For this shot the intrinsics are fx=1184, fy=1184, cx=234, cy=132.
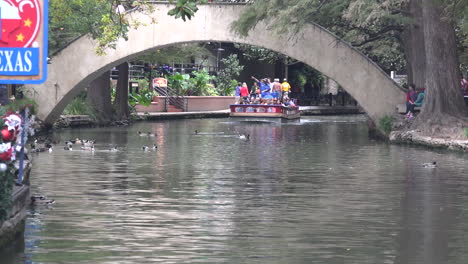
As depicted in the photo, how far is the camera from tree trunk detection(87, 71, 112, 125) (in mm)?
52000

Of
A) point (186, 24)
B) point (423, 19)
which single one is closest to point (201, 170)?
point (423, 19)

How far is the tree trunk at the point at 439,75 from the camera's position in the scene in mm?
39250

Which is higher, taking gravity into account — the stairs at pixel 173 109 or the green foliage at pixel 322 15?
the green foliage at pixel 322 15

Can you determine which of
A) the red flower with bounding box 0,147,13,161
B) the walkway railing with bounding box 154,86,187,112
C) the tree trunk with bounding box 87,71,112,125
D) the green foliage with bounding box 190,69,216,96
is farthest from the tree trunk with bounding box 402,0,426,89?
the red flower with bounding box 0,147,13,161

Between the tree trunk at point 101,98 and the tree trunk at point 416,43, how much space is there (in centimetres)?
1382

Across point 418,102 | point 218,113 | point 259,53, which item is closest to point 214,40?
point 418,102

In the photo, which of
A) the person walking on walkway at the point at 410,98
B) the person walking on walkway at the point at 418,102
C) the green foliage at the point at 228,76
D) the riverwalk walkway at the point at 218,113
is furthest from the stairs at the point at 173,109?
the person walking on walkway at the point at 418,102

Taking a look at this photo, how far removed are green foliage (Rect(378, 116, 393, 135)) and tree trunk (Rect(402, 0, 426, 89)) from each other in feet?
5.79

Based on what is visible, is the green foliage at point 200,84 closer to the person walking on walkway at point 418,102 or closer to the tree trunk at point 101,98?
the tree trunk at point 101,98

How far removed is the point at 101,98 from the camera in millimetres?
52250

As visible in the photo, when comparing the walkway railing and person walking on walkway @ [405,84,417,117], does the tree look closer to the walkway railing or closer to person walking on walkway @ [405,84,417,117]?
person walking on walkway @ [405,84,417,117]

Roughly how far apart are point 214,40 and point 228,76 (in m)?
28.1

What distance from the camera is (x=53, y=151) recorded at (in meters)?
34.1

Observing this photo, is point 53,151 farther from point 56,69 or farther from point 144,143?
point 56,69
